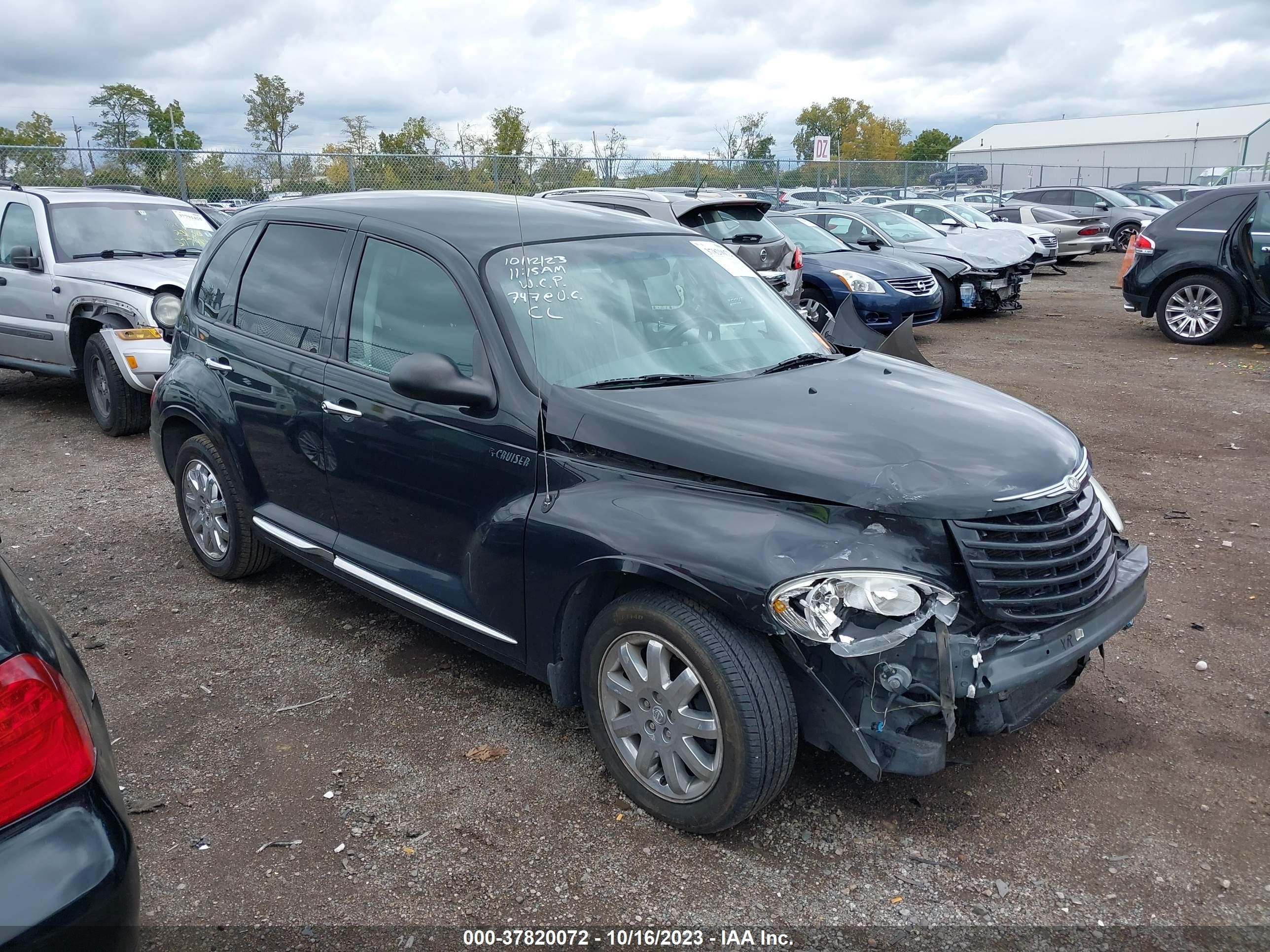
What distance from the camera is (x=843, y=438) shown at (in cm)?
301

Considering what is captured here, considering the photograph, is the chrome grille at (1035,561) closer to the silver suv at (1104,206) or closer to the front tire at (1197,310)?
the front tire at (1197,310)

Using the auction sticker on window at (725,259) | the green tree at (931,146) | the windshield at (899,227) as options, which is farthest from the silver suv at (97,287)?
the green tree at (931,146)

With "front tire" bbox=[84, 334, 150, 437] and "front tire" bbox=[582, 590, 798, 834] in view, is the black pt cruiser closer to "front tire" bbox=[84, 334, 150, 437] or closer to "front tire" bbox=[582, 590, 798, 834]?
"front tire" bbox=[582, 590, 798, 834]

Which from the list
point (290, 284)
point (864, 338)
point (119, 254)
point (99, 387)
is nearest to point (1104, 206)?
point (864, 338)

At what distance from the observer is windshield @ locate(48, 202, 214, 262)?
8.34 metres

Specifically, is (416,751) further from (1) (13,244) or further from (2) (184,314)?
(1) (13,244)

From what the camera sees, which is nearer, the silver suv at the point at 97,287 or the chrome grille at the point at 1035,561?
the chrome grille at the point at 1035,561

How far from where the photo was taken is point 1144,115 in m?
91.6

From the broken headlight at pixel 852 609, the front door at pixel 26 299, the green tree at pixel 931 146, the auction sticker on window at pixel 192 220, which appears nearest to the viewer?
the broken headlight at pixel 852 609

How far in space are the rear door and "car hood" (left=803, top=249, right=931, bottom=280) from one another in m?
7.96

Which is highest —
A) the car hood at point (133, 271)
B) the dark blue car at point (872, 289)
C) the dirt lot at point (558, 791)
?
the car hood at point (133, 271)

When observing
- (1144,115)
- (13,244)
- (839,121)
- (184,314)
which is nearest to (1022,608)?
(184,314)

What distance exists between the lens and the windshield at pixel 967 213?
18.2 meters

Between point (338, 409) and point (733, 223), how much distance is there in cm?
716
